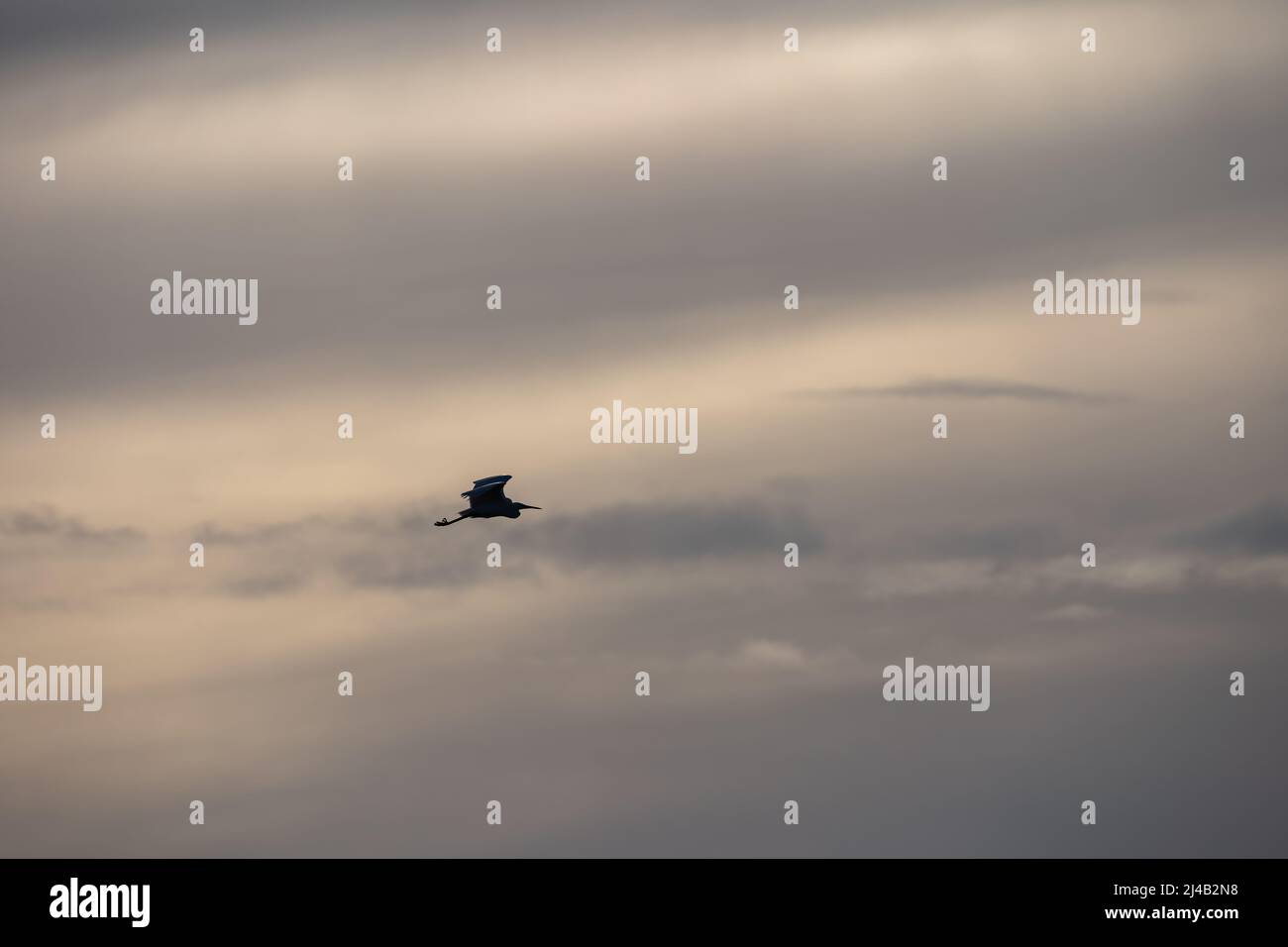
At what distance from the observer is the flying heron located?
453ft

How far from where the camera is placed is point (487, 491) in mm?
138875

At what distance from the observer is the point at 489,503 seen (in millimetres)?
141125

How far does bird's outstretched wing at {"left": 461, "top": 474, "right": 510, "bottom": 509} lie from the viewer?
452ft

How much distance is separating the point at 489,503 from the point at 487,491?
2.39m

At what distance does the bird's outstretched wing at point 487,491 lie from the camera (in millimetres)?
137625

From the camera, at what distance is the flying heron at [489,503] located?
453 feet
